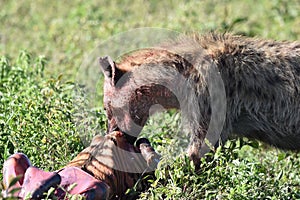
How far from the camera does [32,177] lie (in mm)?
4543

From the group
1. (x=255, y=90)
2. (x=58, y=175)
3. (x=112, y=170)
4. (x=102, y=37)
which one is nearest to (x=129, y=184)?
(x=112, y=170)

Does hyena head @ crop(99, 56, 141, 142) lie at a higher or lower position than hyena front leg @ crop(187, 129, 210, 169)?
higher

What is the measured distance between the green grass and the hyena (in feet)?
0.67

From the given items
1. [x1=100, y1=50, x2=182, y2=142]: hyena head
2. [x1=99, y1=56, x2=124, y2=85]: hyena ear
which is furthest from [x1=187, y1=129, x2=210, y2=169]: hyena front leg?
[x1=99, y1=56, x2=124, y2=85]: hyena ear

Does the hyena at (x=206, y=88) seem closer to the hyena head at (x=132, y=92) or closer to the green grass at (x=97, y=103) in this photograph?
the hyena head at (x=132, y=92)

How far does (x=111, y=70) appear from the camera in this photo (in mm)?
5430

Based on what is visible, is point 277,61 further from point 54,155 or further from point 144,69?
point 54,155

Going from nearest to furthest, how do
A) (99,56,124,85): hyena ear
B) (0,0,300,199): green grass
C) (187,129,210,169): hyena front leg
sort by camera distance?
(0,0,300,199): green grass < (187,129,210,169): hyena front leg < (99,56,124,85): hyena ear

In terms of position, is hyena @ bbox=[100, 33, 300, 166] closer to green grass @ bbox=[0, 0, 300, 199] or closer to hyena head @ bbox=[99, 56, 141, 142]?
hyena head @ bbox=[99, 56, 141, 142]

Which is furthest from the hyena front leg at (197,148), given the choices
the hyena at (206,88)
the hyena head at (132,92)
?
the hyena head at (132,92)

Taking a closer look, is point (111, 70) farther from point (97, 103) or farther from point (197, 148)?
point (97, 103)

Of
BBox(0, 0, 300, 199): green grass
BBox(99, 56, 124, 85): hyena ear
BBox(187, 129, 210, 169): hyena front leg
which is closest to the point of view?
BBox(0, 0, 300, 199): green grass

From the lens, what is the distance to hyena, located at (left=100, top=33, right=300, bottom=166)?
211 inches

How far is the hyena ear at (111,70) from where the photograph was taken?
5.41 metres
